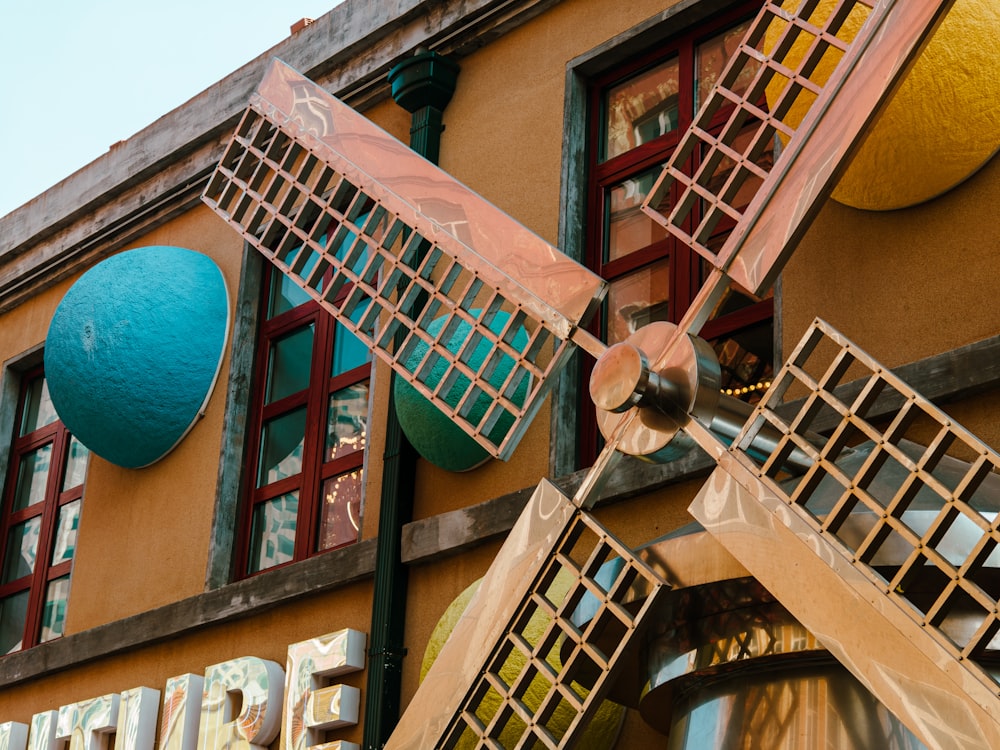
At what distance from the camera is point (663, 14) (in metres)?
6.86

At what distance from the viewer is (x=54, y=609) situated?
9242mm

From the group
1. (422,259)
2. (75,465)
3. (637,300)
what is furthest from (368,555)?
(75,465)

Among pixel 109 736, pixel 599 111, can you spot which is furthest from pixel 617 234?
pixel 109 736

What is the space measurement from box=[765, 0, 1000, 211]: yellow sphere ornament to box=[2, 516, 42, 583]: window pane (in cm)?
626

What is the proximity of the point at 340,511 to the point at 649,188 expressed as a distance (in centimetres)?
222

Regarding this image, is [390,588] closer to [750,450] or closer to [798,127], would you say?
[750,450]

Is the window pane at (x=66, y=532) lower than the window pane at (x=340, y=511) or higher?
higher

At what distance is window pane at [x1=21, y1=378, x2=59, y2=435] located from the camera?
10133 millimetres

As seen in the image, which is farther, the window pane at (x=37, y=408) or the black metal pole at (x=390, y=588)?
the window pane at (x=37, y=408)

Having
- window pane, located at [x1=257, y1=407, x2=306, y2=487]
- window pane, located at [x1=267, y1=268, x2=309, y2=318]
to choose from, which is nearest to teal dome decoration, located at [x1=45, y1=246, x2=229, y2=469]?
window pane, located at [x1=267, y1=268, x2=309, y2=318]

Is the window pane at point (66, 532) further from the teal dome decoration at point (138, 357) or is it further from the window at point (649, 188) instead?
the window at point (649, 188)

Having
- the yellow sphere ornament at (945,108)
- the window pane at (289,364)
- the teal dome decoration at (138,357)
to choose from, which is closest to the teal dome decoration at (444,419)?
the window pane at (289,364)

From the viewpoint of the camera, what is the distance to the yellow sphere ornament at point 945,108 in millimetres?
5215

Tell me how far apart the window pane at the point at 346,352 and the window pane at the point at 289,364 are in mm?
259
